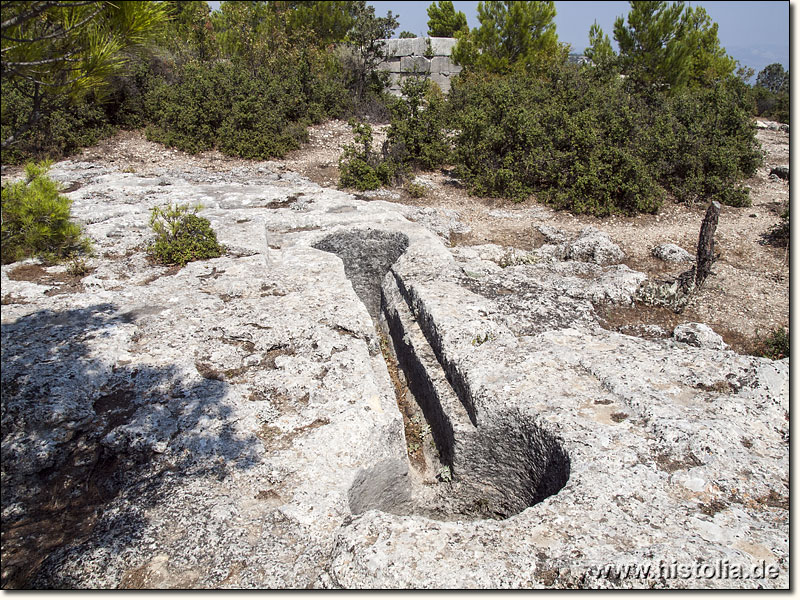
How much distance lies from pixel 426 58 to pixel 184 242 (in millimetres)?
21379

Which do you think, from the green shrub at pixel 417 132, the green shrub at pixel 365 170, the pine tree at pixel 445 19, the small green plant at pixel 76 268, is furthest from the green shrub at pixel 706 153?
the pine tree at pixel 445 19

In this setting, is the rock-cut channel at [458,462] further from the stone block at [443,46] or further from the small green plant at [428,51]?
the stone block at [443,46]

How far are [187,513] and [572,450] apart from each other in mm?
2404

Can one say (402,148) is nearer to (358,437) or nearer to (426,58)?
(358,437)

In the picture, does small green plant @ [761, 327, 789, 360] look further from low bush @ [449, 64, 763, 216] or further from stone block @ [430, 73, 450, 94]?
stone block @ [430, 73, 450, 94]

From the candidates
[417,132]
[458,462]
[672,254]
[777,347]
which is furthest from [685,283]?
[417,132]

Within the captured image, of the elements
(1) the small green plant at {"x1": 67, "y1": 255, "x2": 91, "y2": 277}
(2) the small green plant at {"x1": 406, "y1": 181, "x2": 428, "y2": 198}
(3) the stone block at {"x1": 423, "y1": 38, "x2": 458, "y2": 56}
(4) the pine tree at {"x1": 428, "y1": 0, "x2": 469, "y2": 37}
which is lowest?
(1) the small green plant at {"x1": 67, "y1": 255, "x2": 91, "y2": 277}

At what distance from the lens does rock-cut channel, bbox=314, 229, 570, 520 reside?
3.70 m

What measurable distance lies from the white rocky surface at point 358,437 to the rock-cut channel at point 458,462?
0.02m

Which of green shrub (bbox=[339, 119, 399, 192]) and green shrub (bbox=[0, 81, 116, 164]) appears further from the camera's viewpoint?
green shrub (bbox=[0, 81, 116, 164])

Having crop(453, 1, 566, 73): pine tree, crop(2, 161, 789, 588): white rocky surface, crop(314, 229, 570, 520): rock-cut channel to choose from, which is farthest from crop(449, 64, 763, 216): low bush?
crop(453, 1, 566, 73): pine tree

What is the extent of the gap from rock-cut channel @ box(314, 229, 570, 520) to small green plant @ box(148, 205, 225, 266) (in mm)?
2594

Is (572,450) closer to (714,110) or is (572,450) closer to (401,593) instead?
(401,593)

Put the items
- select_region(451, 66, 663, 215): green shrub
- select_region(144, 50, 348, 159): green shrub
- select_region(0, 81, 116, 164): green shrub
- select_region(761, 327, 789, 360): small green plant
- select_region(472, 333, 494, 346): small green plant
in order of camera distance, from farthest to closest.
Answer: select_region(144, 50, 348, 159): green shrub < select_region(0, 81, 116, 164): green shrub < select_region(451, 66, 663, 215): green shrub < select_region(761, 327, 789, 360): small green plant < select_region(472, 333, 494, 346): small green plant
